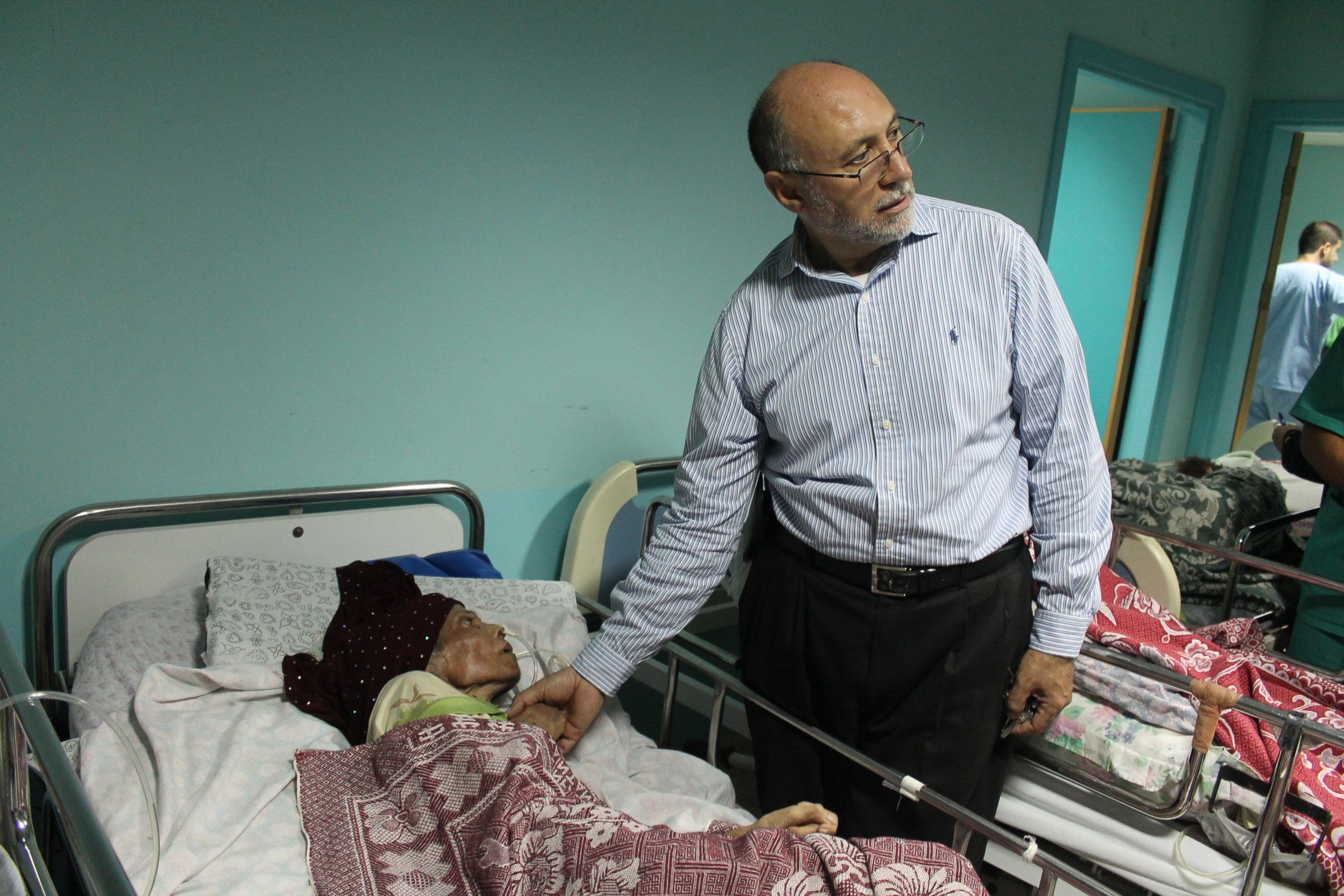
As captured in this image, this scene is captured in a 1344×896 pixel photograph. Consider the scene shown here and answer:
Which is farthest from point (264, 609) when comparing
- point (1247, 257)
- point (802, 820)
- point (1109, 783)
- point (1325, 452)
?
point (1247, 257)

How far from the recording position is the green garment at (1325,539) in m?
2.58

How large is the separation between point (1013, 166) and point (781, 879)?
11.6ft

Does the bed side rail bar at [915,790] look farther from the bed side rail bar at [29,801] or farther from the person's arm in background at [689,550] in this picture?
the bed side rail bar at [29,801]

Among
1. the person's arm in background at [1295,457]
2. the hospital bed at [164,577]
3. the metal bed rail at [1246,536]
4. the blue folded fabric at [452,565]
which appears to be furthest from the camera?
the metal bed rail at [1246,536]

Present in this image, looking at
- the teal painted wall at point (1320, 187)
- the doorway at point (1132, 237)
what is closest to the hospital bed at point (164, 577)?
the doorway at point (1132, 237)

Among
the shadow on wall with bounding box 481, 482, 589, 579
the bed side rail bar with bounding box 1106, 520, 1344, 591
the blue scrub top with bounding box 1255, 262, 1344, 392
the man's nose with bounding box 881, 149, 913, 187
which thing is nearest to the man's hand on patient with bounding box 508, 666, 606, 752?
the shadow on wall with bounding box 481, 482, 589, 579

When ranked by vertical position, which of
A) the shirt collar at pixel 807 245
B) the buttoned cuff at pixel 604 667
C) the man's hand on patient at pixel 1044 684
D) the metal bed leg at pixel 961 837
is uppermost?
the shirt collar at pixel 807 245

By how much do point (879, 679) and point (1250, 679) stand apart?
118 centimetres

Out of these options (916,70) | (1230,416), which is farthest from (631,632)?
(1230,416)

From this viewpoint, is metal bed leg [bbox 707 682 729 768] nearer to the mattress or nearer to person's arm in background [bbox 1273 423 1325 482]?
the mattress

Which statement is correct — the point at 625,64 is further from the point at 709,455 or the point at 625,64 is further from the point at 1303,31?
the point at 1303,31

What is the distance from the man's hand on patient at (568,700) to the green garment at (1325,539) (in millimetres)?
2015

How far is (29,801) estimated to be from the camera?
129 centimetres

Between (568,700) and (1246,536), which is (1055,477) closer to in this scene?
(568,700)
